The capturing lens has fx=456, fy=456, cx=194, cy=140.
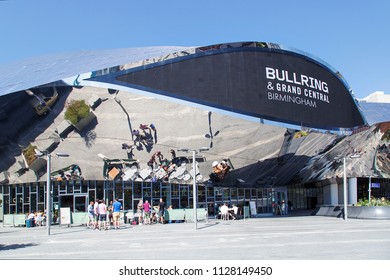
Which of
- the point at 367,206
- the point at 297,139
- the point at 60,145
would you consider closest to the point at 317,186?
the point at 297,139

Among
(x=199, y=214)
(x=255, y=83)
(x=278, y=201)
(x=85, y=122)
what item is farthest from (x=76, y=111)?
(x=278, y=201)

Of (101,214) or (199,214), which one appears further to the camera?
(199,214)

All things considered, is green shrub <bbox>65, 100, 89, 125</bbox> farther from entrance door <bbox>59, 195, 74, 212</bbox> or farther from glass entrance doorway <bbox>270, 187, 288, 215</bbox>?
glass entrance doorway <bbox>270, 187, 288, 215</bbox>

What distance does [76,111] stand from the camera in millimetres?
26688

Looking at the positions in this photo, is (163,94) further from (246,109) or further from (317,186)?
(317,186)

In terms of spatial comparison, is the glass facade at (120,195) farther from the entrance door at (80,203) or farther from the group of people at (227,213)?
the group of people at (227,213)

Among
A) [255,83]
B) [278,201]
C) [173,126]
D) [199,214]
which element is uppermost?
[255,83]

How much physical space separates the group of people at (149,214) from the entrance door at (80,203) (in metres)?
4.60

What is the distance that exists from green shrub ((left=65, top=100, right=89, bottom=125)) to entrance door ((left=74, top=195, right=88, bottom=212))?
21.8 ft

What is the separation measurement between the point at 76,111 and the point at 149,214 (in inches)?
294

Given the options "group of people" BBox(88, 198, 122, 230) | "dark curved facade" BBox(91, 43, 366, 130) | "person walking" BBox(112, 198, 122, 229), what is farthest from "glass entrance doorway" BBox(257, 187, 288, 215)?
"person walking" BBox(112, 198, 122, 229)

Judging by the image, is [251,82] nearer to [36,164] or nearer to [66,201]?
[36,164]

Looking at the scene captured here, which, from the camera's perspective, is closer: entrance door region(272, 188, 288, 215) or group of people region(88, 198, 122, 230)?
group of people region(88, 198, 122, 230)

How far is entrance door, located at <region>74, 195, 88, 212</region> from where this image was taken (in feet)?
102
